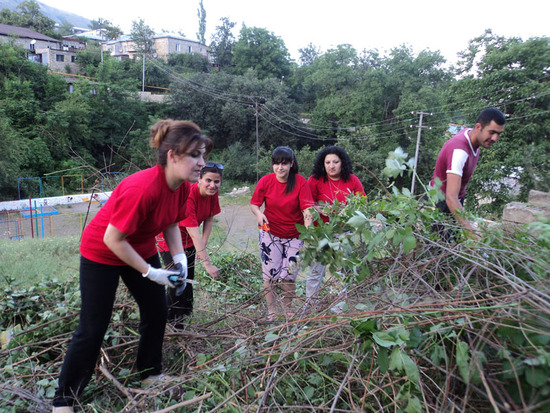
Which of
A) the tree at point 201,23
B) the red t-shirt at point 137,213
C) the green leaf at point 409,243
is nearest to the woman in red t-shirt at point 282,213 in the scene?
the red t-shirt at point 137,213

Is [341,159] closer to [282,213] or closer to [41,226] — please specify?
[282,213]

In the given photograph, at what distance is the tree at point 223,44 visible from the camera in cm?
4969

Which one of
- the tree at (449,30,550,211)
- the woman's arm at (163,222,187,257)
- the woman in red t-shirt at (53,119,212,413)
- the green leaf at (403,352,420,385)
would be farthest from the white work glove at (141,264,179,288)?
the tree at (449,30,550,211)

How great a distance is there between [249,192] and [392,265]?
84.0 ft

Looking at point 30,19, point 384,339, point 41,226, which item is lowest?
point 41,226

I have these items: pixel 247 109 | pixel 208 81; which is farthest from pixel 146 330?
pixel 208 81

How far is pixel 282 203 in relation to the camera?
361 centimetres

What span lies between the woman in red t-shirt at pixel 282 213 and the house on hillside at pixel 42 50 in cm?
→ 3992

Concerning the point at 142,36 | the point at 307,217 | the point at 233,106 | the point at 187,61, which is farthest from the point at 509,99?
the point at 142,36

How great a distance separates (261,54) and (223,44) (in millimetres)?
8180

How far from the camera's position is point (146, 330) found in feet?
7.52

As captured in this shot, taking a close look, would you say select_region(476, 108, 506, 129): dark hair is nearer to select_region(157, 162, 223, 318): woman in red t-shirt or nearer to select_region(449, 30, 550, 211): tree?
select_region(157, 162, 223, 318): woman in red t-shirt

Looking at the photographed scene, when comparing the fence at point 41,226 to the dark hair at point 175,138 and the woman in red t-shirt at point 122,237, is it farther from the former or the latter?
the dark hair at point 175,138

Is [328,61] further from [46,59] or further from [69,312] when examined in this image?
[69,312]
